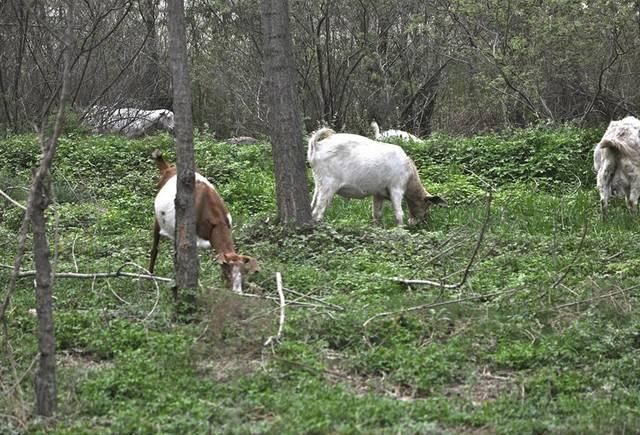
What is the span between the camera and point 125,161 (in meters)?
17.3

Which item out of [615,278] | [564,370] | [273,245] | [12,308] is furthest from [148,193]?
[564,370]

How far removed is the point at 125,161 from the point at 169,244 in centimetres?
615

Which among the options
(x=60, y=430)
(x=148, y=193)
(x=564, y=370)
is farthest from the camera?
(x=148, y=193)

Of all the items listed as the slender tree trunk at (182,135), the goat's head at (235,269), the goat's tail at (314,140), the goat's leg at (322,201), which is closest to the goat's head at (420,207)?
the goat's leg at (322,201)

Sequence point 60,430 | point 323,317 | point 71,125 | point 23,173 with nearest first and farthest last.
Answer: point 60,430
point 323,317
point 23,173
point 71,125

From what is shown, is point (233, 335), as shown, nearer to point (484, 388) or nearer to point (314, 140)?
point (484, 388)

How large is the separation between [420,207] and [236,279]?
512 centimetres

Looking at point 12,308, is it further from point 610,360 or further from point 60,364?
point 610,360

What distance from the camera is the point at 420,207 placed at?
13.2 meters

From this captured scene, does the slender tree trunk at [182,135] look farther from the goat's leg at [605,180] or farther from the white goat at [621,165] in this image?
the goat's leg at [605,180]

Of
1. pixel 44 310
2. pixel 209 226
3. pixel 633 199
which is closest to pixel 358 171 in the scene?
pixel 633 199

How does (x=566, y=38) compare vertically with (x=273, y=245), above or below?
above

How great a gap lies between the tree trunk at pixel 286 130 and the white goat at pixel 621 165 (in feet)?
12.8

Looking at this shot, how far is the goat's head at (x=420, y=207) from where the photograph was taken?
1312cm
